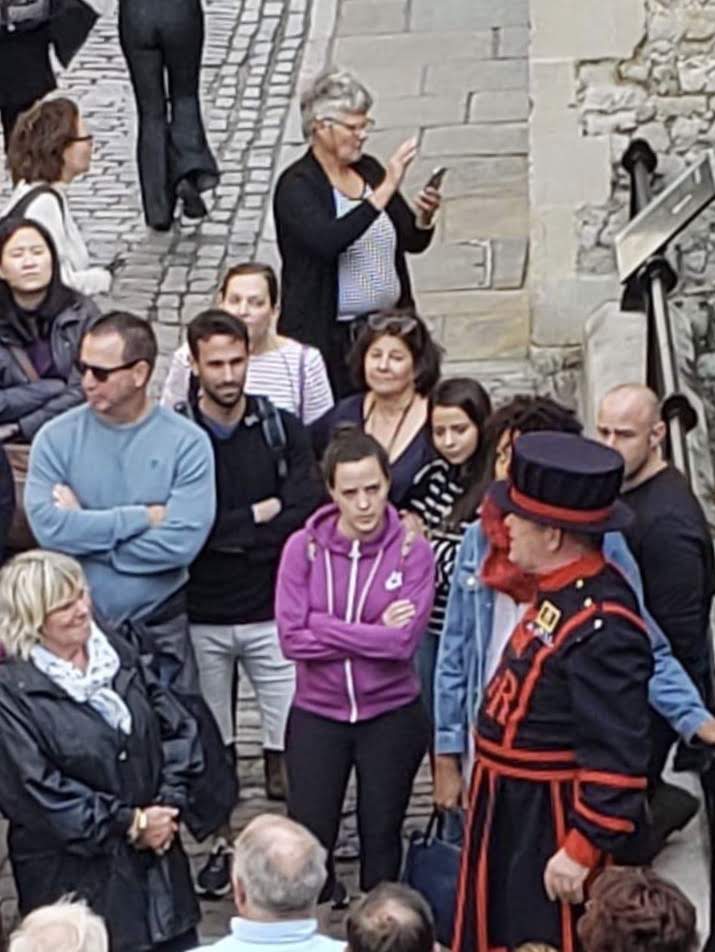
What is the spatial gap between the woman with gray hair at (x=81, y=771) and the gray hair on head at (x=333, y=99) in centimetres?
285

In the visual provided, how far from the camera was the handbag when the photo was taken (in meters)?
7.41

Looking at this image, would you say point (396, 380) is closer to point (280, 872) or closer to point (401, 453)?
point (401, 453)

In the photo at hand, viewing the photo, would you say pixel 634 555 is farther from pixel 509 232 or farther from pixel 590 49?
pixel 509 232

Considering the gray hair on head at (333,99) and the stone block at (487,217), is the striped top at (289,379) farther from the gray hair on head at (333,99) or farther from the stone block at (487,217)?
the stone block at (487,217)

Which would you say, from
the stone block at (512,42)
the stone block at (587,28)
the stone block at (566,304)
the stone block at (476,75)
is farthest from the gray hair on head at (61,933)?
the stone block at (512,42)

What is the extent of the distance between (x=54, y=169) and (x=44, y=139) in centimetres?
14

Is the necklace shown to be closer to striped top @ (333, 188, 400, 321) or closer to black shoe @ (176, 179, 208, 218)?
striped top @ (333, 188, 400, 321)

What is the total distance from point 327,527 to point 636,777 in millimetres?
1496

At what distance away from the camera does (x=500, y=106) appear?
14383mm

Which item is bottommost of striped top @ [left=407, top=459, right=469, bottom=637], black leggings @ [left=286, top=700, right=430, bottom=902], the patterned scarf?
black leggings @ [left=286, top=700, right=430, bottom=902]

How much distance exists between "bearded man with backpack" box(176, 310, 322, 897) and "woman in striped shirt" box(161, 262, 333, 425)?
36 centimetres

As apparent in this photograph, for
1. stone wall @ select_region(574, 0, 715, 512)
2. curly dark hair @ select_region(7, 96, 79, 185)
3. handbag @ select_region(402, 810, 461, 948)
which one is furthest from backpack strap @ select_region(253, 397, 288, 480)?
stone wall @ select_region(574, 0, 715, 512)

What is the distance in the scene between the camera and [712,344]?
1143 centimetres

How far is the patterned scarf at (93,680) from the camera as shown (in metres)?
7.12
